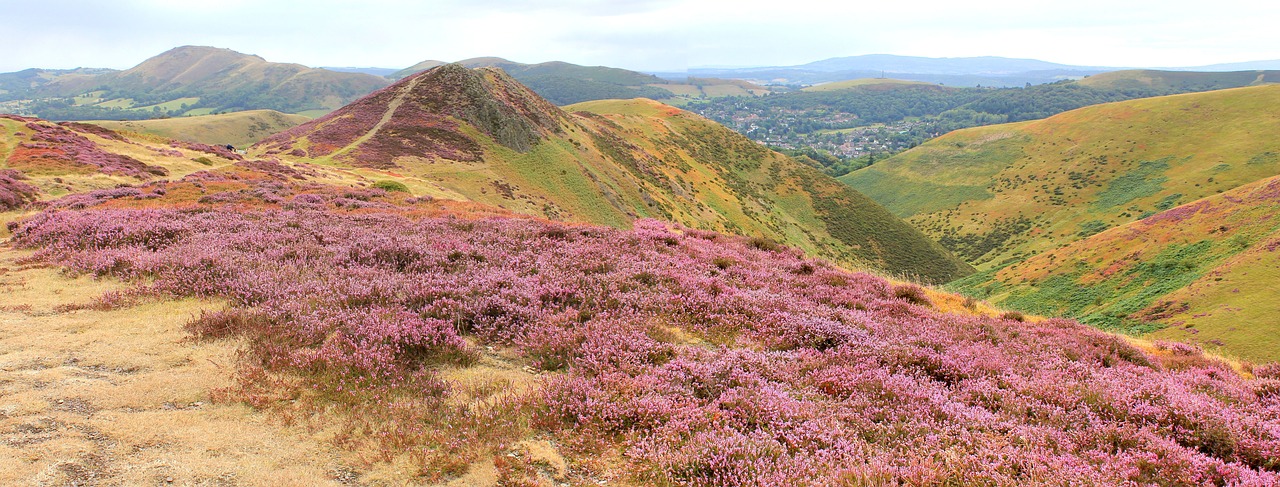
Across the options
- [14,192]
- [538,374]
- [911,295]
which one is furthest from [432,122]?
[538,374]

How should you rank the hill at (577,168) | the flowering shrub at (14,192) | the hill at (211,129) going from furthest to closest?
1. the hill at (211,129)
2. the hill at (577,168)
3. the flowering shrub at (14,192)

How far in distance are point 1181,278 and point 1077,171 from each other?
97.6 metres

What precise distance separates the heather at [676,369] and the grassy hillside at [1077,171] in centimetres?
9220

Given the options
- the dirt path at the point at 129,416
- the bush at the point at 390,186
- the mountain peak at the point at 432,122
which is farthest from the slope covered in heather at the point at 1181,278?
the mountain peak at the point at 432,122

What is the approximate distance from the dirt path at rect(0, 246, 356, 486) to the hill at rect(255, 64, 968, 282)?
1141 inches

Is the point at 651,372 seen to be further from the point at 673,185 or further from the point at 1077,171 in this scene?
the point at 1077,171

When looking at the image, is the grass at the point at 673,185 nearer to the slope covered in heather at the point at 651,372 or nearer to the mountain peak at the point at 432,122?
the mountain peak at the point at 432,122

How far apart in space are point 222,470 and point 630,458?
391 cm

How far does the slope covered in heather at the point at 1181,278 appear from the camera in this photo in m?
26.7

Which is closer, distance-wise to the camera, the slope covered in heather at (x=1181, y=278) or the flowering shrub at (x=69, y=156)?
the slope covered in heather at (x=1181, y=278)

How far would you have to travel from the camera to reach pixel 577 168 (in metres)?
56.5

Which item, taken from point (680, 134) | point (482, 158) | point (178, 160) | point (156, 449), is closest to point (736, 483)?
point (156, 449)

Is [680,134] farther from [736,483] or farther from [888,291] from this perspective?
[736,483]

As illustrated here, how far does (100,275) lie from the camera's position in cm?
1041
